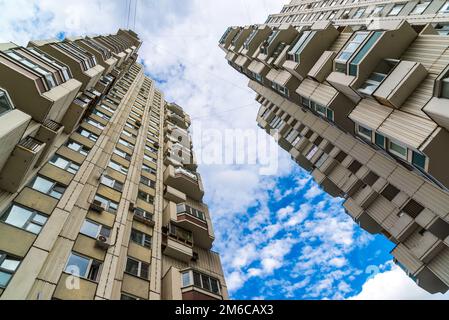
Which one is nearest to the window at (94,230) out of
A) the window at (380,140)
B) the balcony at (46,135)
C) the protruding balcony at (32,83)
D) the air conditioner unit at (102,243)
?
the air conditioner unit at (102,243)

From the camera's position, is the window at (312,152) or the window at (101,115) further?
the window at (312,152)

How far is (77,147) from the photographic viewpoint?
18.3 meters

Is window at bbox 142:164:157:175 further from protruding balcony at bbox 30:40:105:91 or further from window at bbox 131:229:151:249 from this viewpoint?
window at bbox 131:229:151:249

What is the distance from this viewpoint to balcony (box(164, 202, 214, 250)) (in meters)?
18.7

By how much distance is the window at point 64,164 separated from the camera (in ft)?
52.0

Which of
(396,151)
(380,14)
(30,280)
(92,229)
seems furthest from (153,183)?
(380,14)

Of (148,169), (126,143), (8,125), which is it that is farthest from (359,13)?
(8,125)

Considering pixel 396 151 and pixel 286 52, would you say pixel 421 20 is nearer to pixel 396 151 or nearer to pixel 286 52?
pixel 286 52

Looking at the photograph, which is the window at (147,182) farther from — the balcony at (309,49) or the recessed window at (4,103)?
the balcony at (309,49)

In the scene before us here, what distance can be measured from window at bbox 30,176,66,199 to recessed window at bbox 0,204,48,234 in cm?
150

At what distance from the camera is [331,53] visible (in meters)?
15.9

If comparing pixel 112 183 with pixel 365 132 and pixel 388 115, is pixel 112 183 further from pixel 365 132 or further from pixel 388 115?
pixel 388 115

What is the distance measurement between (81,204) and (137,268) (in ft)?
14.3
